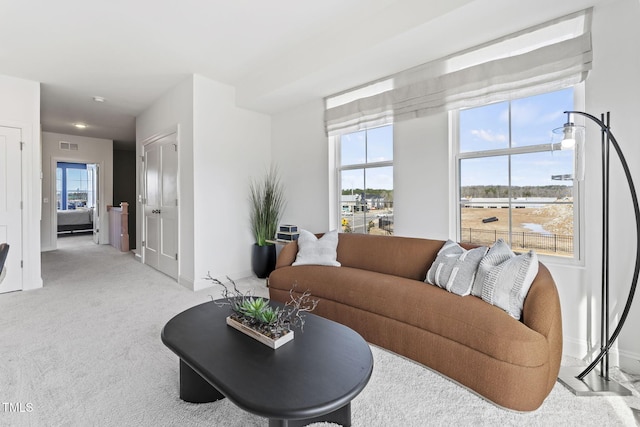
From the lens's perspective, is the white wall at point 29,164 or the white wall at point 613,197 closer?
the white wall at point 613,197

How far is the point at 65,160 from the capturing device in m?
6.70

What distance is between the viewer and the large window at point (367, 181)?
340 centimetres

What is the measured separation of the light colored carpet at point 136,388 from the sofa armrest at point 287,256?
1156 mm

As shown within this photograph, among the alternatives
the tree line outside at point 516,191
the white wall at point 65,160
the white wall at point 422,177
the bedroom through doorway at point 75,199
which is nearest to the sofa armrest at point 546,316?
the tree line outside at point 516,191

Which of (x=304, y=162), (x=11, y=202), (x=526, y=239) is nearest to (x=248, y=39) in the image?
(x=304, y=162)

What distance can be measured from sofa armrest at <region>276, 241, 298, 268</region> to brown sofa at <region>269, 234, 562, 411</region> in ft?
0.98

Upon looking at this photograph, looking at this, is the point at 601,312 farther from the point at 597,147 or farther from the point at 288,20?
the point at 288,20

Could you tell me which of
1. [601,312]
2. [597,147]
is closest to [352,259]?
[601,312]

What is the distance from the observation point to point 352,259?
121 inches

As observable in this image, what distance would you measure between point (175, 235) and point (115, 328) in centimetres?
169

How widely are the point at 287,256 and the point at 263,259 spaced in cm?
105

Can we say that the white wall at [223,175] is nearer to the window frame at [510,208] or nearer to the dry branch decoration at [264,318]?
the dry branch decoration at [264,318]

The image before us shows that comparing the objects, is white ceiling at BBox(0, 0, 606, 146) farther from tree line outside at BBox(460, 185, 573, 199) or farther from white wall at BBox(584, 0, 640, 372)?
tree line outside at BBox(460, 185, 573, 199)

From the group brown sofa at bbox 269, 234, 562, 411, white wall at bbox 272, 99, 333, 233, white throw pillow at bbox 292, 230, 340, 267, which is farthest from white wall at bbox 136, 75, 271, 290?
brown sofa at bbox 269, 234, 562, 411
